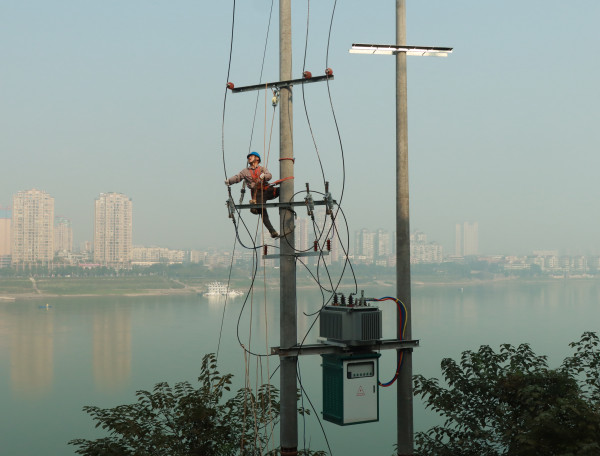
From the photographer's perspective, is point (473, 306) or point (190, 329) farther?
point (473, 306)

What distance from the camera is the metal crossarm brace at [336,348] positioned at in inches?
223

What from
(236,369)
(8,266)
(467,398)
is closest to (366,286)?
(8,266)

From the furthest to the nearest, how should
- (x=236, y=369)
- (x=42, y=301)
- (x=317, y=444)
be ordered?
1. (x=42, y=301)
2. (x=236, y=369)
3. (x=317, y=444)

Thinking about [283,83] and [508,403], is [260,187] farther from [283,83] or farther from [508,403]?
[508,403]

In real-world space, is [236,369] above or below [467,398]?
below

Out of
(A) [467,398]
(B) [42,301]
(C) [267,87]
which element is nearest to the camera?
(C) [267,87]

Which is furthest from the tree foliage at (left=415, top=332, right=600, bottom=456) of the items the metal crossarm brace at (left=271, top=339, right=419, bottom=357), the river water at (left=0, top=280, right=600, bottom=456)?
the river water at (left=0, top=280, right=600, bottom=456)

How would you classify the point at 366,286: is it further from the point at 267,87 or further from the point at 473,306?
the point at 267,87

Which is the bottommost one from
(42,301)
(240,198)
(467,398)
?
(42,301)

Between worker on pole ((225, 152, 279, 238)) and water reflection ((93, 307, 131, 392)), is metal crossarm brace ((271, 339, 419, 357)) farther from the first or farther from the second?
water reflection ((93, 307, 131, 392))

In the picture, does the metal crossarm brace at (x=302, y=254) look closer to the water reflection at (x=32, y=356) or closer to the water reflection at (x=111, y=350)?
the water reflection at (x=111, y=350)

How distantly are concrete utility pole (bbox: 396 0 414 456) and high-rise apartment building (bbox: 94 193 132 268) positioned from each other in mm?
176065

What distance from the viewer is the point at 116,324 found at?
79.2 m

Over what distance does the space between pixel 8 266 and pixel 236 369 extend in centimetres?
14641
